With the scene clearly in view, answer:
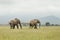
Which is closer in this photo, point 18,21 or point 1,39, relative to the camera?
point 1,39

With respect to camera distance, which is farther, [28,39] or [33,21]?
[33,21]

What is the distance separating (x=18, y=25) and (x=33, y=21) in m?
4.13

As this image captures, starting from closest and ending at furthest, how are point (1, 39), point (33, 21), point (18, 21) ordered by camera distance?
point (1, 39) → point (18, 21) → point (33, 21)

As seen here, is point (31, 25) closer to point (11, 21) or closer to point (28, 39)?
point (11, 21)

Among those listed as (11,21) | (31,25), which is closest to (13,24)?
(11,21)

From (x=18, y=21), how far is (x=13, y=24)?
1276 millimetres

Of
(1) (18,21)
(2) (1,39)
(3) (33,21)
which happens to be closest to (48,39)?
(2) (1,39)

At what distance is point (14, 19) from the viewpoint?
52.7 m

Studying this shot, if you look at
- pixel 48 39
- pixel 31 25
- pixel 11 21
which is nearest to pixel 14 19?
pixel 11 21

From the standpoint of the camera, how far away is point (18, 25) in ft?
174

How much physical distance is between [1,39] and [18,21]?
115 feet

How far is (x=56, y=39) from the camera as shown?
682 inches

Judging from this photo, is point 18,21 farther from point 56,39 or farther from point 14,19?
point 56,39

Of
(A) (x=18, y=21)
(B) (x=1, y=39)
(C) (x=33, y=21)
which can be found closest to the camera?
(B) (x=1, y=39)
